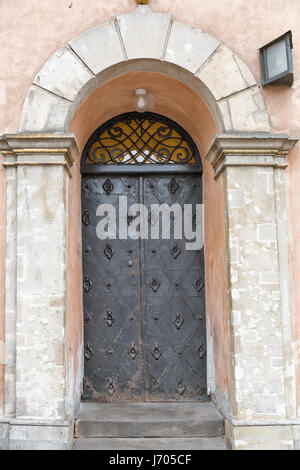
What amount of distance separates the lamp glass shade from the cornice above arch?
194mm

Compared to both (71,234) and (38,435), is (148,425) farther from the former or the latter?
(71,234)

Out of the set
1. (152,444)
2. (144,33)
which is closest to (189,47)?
(144,33)

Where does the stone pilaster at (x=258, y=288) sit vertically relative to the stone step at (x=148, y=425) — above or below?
above

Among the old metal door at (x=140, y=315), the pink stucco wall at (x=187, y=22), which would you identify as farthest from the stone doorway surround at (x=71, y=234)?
the old metal door at (x=140, y=315)

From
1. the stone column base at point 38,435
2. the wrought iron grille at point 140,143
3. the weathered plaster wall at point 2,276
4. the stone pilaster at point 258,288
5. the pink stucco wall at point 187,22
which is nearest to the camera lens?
the stone column base at point 38,435

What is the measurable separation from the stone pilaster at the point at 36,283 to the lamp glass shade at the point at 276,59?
1.97 m

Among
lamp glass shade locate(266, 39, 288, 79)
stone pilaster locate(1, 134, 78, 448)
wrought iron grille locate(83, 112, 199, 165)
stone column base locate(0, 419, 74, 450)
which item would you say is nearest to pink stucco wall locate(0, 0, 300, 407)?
lamp glass shade locate(266, 39, 288, 79)

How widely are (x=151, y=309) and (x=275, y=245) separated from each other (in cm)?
163

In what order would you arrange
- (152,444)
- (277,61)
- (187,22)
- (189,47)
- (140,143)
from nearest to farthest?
(152,444)
(277,61)
(189,47)
(187,22)
(140,143)

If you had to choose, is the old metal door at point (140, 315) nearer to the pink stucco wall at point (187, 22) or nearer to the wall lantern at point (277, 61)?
the pink stucco wall at point (187, 22)

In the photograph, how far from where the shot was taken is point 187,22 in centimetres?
502

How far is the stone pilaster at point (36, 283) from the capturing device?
4418 mm

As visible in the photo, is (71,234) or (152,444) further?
(71,234)

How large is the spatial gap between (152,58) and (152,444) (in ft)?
11.6
